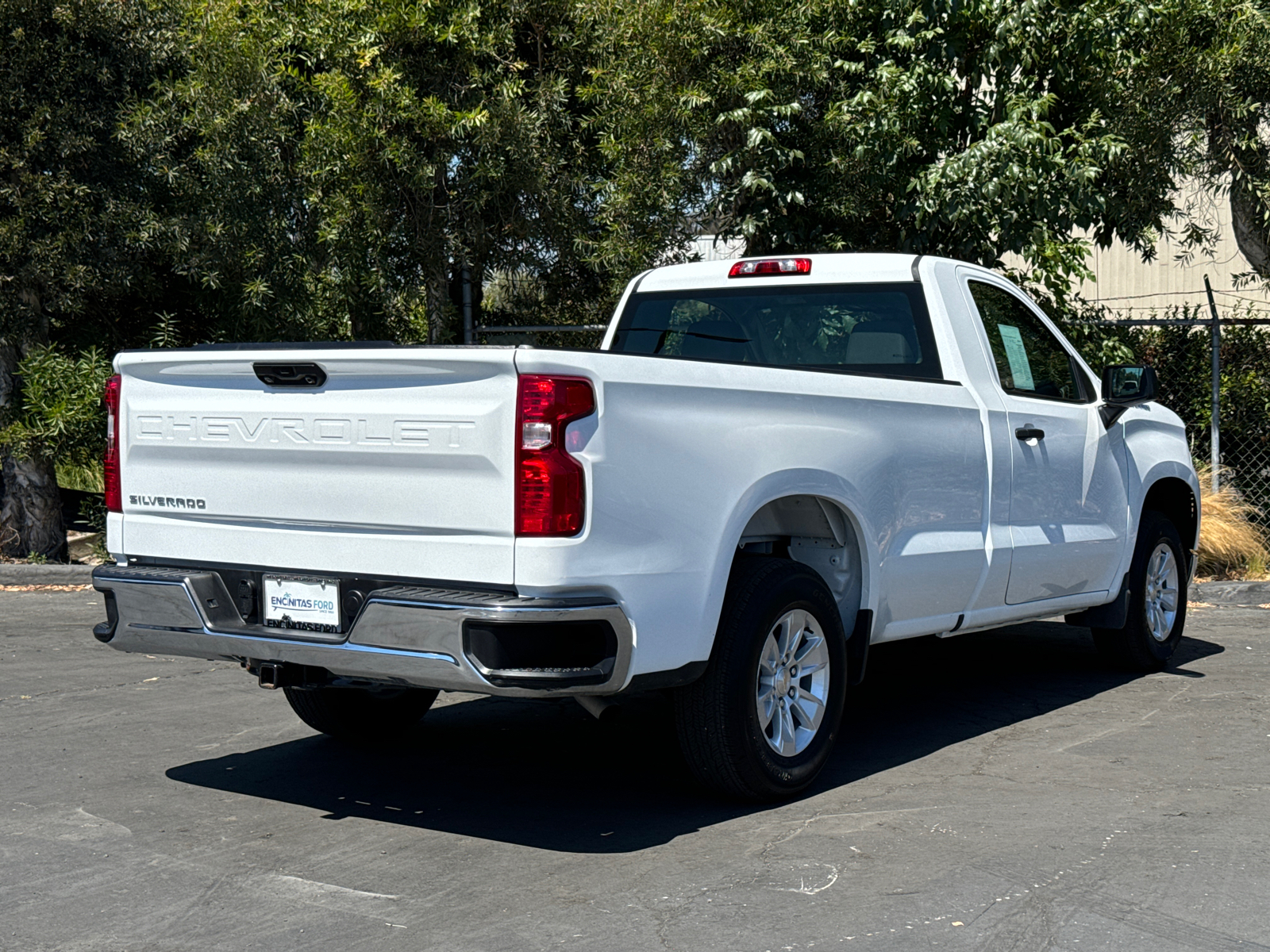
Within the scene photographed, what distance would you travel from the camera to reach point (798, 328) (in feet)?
21.9

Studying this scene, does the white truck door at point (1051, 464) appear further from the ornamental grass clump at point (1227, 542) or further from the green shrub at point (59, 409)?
the green shrub at point (59, 409)

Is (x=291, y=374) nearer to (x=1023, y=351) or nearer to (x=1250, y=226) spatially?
(x=1023, y=351)

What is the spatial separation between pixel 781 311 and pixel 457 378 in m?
2.62

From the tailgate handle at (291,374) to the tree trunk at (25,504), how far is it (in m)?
8.11

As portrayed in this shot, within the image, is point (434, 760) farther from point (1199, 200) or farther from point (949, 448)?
point (1199, 200)

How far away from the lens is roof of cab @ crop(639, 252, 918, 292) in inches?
256

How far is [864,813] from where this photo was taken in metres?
5.16

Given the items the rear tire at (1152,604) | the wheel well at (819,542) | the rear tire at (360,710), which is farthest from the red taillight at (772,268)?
the rear tire at (1152,604)

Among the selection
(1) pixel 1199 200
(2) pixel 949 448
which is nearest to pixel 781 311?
(2) pixel 949 448

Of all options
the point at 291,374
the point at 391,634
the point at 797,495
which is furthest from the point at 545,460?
the point at 797,495

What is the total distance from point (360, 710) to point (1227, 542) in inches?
298

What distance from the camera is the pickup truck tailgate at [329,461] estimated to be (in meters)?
4.41

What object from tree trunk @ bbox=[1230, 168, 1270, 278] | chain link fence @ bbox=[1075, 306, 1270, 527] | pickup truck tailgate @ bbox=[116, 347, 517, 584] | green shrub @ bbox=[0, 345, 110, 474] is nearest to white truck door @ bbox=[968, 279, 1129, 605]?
pickup truck tailgate @ bbox=[116, 347, 517, 584]

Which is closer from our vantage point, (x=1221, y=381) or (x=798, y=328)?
(x=798, y=328)
